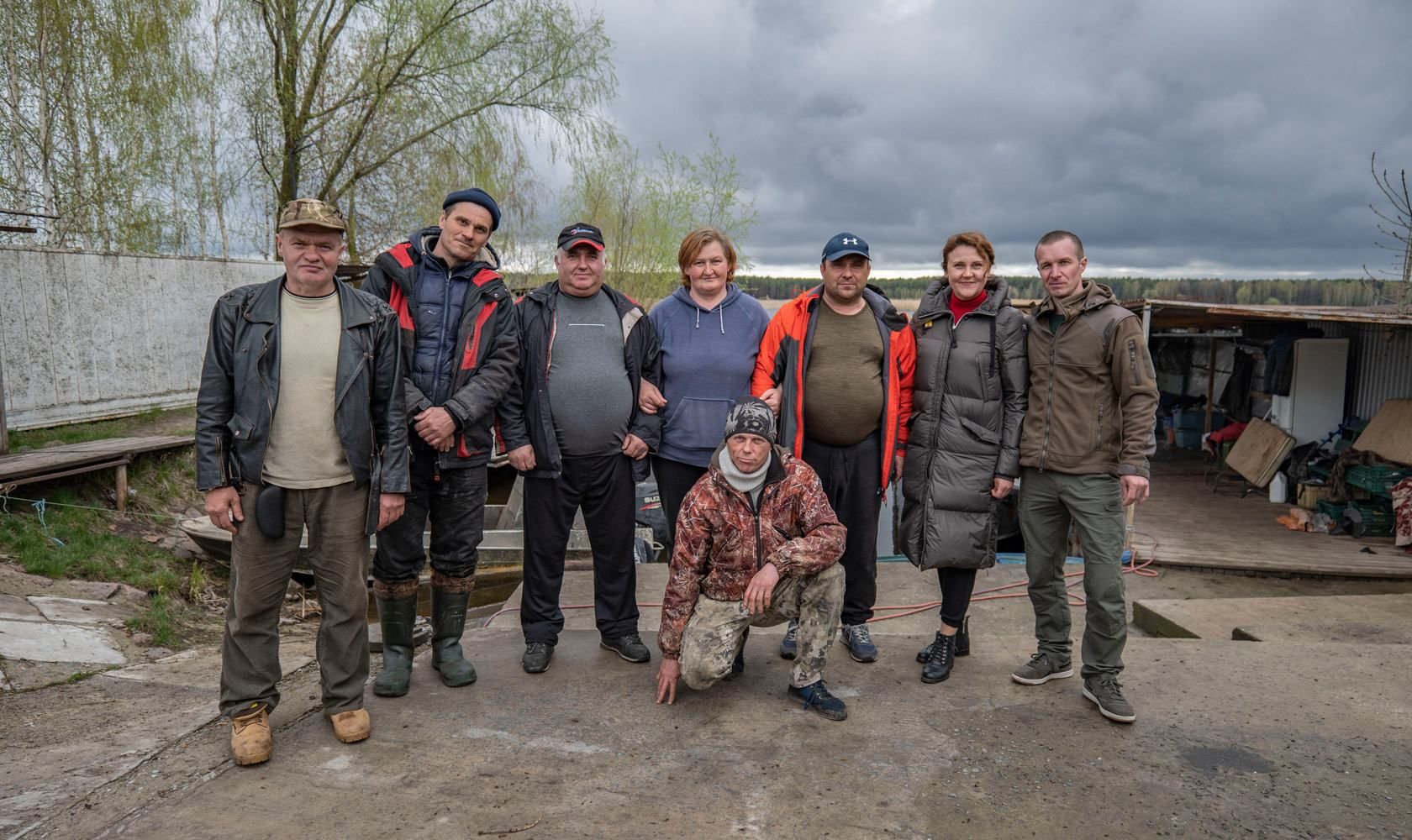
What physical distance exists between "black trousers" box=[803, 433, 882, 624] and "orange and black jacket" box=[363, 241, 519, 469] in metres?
1.36

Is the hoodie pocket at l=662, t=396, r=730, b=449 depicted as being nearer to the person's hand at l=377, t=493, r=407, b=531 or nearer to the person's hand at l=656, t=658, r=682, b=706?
the person's hand at l=656, t=658, r=682, b=706

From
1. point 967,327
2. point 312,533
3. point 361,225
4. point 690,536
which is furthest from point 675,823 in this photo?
point 361,225

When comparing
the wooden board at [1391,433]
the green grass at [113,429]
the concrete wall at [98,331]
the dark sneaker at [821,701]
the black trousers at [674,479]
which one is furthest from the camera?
the wooden board at [1391,433]

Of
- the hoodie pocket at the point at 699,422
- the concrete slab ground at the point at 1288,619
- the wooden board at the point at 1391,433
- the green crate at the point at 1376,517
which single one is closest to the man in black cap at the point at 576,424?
the hoodie pocket at the point at 699,422

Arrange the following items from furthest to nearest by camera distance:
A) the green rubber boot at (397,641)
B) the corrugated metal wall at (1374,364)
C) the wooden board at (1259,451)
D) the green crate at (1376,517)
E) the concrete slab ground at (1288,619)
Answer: the wooden board at (1259,451) → the corrugated metal wall at (1374,364) → the green crate at (1376,517) → the concrete slab ground at (1288,619) → the green rubber boot at (397,641)

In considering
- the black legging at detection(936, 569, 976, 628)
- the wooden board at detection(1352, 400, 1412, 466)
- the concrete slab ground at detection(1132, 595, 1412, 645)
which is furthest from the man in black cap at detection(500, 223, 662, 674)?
the wooden board at detection(1352, 400, 1412, 466)

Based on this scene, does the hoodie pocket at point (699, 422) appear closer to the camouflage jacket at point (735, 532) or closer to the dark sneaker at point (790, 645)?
the camouflage jacket at point (735, 532)

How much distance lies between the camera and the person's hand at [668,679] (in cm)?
334

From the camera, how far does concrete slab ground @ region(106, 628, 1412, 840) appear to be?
2.51m

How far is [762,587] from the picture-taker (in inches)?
124

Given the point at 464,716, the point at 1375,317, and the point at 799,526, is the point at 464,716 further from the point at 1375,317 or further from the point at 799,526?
the point at 1375,317

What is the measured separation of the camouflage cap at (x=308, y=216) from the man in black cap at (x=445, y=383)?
0.39 m

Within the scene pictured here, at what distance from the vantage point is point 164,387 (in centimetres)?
1030

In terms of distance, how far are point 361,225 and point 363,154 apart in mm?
1506
